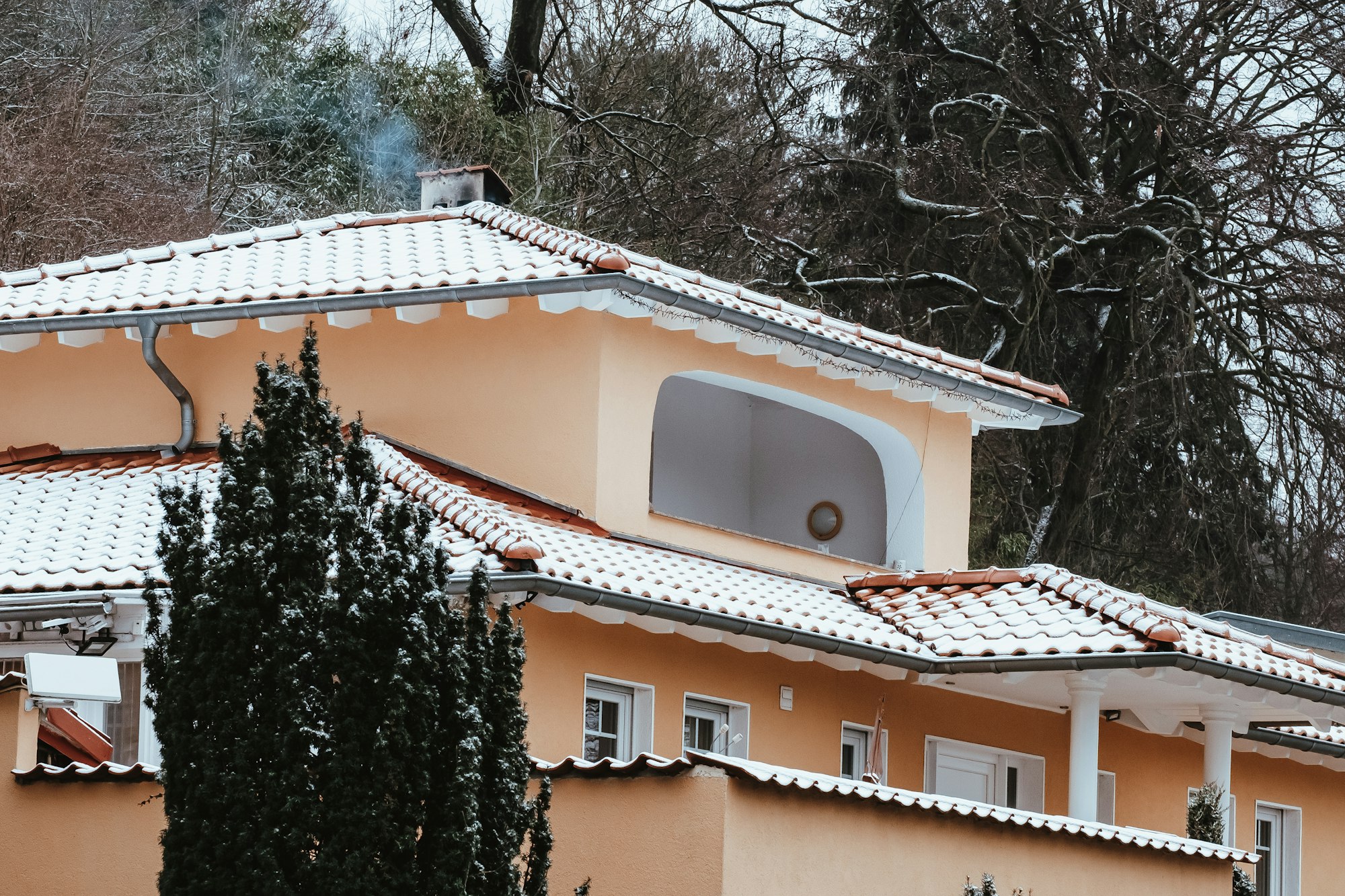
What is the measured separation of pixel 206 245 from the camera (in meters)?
16.2

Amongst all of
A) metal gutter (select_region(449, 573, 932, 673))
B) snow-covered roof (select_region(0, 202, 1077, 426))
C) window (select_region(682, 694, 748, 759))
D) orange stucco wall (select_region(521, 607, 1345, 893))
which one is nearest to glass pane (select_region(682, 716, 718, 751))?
window (select_region(682, 694, 748, 759))

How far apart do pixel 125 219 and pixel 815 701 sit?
13978 mm

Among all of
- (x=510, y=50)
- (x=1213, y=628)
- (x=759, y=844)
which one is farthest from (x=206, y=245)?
(x=510, y=50)

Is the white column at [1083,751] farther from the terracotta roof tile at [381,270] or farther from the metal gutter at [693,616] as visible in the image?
the terracotta roof tile at [381,270]

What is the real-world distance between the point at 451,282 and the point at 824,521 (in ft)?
16.5

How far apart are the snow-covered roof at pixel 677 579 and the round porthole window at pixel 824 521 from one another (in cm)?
216

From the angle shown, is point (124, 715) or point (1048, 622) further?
point (1048, 622)

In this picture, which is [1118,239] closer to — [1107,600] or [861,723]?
[1107,600]

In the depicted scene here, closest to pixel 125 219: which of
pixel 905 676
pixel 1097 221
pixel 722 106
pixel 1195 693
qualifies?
pixel 722 106

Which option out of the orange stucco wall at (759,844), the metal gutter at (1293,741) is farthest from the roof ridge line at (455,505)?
the metal gutter at (1293,741)

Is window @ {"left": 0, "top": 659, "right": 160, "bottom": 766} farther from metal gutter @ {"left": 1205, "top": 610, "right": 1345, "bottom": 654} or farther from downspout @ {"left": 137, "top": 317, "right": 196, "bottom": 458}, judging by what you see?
metal gutter @ {"left": 1205, "top": 610, "right": 1345, "bottom": 654}

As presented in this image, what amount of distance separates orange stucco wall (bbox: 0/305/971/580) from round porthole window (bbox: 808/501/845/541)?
148cm

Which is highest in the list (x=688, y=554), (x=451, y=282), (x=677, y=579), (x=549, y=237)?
(x=549, y=237)

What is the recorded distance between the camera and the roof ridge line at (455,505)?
10578 mm
